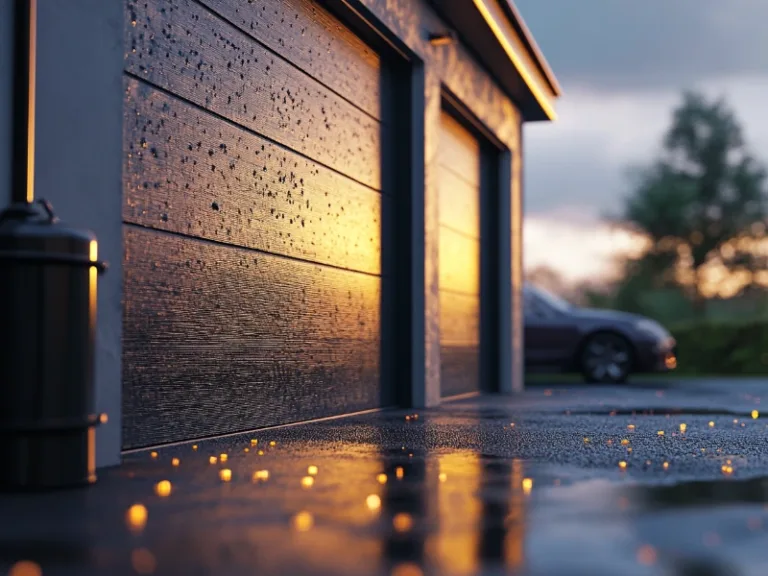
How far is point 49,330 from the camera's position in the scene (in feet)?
12.1

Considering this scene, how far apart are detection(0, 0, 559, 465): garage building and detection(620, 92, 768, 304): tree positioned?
1160 inches

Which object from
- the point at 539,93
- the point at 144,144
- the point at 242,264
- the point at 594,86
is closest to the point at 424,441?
the point at 242,264

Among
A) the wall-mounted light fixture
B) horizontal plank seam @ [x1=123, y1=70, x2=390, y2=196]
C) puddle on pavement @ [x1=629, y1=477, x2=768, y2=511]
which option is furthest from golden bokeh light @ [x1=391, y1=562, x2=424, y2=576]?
the wall-mounted light fixture

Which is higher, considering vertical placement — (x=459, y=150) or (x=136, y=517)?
(x=459, y=150)

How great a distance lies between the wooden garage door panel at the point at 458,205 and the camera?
10688 mm

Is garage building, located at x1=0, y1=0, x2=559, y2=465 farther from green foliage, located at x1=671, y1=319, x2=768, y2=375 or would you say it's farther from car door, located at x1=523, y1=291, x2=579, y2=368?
green foliage, located at x1=671, y1=319, x2=768, y2=375

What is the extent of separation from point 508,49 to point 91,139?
7.65 meters

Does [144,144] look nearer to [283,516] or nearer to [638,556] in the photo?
[283,516]

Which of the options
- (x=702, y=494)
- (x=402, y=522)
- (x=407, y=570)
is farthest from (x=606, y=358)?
(x=407, y=570)

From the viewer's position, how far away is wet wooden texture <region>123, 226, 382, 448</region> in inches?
196

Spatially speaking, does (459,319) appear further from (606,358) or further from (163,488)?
(163,488)

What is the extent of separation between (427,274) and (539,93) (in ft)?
16.8

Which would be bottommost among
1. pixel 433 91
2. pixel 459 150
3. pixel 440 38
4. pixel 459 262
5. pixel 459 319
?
pixel 459 319

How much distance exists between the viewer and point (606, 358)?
14992 mm
